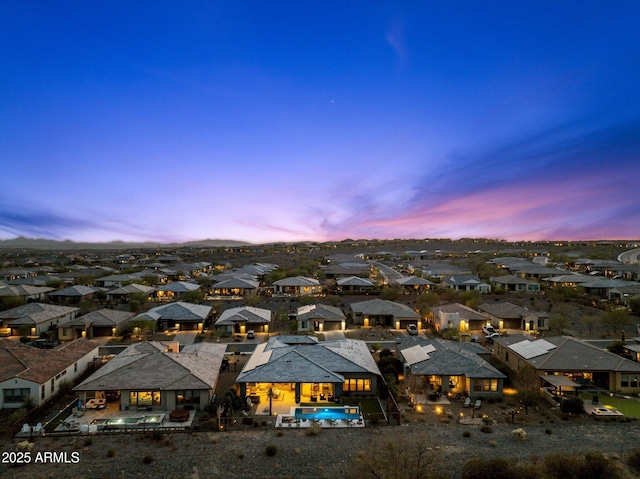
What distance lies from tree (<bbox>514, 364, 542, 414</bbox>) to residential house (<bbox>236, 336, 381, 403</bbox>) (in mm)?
9272

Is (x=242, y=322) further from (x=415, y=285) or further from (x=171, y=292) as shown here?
(x=415, y=285)

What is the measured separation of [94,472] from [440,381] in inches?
842

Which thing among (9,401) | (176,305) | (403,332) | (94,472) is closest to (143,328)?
(176,305)

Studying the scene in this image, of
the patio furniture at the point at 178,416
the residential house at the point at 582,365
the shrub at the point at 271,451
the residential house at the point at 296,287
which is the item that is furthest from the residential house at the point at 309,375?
the residential house at the point at 296,287

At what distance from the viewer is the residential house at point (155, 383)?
23750 mm

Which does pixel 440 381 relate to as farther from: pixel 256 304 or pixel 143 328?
pixel 256 304

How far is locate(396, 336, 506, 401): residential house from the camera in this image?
2598cm

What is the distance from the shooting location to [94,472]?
57.1ft

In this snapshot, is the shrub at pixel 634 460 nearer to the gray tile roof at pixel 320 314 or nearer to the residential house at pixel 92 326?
the gray tile roof at pixel 320 314

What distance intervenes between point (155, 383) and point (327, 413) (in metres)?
11.2

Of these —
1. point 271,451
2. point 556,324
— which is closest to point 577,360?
point 556,324

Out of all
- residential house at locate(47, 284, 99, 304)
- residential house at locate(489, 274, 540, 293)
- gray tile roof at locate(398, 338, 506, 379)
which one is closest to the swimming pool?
gray tile roof at locate(398, 338, 506, 379)

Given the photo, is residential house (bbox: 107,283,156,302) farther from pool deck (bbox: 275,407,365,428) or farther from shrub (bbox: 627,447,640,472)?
shrub (bbox: 627,447,640,472)

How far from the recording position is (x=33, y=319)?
43.7 metres
